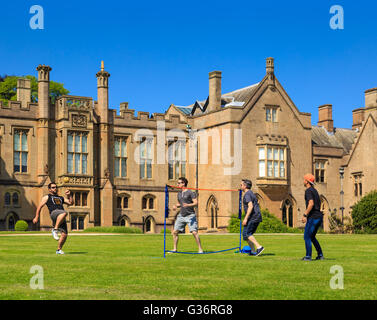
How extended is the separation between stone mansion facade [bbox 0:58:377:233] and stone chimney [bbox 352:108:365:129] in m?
8.34

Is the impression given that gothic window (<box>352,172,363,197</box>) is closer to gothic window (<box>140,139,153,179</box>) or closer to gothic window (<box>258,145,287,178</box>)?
gothic window (<box>258,145,287,178</box>)

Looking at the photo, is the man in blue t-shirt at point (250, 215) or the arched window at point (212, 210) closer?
the man in blue t-shirt at point (250, 215)

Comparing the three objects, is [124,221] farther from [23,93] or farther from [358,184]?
[358,184]

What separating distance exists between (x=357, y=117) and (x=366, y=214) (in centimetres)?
1862

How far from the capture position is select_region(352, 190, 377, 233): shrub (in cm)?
5284

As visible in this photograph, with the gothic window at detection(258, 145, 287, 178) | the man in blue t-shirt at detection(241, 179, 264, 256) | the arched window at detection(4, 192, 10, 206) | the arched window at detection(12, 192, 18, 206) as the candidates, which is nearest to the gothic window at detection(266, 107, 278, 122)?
the gothic window at detection(258, 145, 287, 178)

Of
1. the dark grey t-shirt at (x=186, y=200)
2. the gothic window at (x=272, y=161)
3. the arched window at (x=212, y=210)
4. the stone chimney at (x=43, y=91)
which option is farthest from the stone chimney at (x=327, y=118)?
the dark grey t-shirt at (x=186, y=200)

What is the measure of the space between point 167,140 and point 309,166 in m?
Answer: 12.5

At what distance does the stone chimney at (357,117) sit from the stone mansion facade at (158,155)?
8344mm

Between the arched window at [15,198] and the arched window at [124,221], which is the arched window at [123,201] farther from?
the arched window at [15,198]

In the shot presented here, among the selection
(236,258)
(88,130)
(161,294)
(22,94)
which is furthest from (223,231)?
(161,294)

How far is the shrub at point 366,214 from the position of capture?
52844mm

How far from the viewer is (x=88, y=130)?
53.2 meters

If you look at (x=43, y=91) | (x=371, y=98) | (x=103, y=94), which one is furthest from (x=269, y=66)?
(x=43, y=91)
